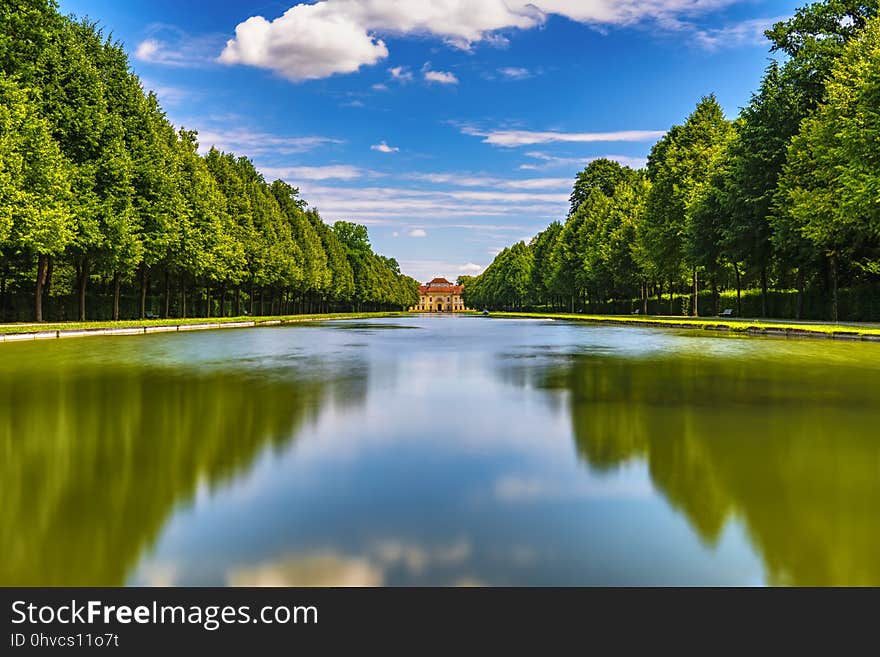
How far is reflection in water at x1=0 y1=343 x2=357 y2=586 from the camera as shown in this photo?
4.06 m

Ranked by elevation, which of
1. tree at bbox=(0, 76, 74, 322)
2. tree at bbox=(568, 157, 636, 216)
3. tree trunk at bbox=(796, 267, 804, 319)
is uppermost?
tree at bbox=(568, 157, 636, 216)

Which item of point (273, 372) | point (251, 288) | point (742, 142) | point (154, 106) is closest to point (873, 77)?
point (742, 142)

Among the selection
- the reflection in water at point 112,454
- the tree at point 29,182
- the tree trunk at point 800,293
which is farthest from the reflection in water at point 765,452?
the tree trunk at point 800,293

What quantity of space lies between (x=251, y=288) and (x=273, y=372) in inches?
2272

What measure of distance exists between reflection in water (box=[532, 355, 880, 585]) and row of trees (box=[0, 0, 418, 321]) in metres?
26.6

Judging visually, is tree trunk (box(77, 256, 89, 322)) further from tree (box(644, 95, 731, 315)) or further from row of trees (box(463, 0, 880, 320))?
tree (box(644, 95, 731, 315))

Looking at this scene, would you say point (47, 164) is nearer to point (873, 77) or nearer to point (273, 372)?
point (273, 372)

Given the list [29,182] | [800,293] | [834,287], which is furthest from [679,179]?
[29,182]

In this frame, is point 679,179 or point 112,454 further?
point 679,179

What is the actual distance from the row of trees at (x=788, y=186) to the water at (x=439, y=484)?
2310cm

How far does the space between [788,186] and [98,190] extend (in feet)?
124

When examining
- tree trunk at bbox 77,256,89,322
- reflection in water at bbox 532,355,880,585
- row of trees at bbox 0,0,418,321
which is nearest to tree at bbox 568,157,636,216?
row of trees at bbox 0,0,418,321

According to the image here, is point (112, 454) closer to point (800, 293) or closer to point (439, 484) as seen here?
point (439, 484)

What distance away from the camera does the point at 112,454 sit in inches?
264
